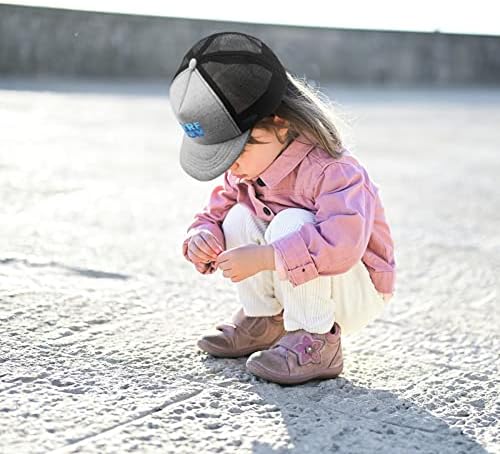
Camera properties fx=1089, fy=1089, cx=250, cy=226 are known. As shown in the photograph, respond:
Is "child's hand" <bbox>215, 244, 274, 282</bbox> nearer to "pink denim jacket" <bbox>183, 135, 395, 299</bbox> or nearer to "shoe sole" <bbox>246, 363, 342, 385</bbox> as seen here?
"pink denim jacket" <bbox>183, 135, 395, 299</bbox>

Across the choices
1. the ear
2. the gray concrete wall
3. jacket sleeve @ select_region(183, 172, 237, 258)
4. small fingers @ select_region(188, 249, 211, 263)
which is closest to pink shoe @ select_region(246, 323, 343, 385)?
small fingers @ select_region(188, 249, 211, 263)

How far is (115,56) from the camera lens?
13.6m

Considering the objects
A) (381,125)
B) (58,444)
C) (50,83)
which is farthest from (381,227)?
(50,83)

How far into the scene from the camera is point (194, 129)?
238 centimetres

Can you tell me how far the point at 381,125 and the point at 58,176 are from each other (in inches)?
175

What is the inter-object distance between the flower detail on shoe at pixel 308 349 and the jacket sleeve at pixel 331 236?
186 mm

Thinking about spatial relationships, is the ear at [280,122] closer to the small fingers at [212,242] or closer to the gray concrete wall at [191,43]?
the small fingers at [212,242]

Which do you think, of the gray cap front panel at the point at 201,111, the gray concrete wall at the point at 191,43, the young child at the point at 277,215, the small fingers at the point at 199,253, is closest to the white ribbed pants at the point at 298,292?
the young child at the point at 277,215

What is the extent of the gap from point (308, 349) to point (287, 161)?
424 millimetres

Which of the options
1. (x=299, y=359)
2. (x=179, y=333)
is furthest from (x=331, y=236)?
(x=179, y=333)

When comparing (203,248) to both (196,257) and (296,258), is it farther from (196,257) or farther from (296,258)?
(296,258)

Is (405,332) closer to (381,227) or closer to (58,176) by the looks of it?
(381,227)

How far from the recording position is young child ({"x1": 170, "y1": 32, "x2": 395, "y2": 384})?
7.61 ft

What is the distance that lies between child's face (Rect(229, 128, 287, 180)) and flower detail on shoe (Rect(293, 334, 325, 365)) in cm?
39
